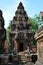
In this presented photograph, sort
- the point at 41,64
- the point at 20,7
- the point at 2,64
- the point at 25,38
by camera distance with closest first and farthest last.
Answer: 1. the point at 41,64
2. the point at 2,64
3. the point at 25,38
4. the point at 20,7

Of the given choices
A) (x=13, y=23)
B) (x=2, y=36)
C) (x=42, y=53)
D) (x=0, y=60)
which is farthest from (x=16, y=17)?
(x=42, y=53)

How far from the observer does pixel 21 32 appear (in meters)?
30.4

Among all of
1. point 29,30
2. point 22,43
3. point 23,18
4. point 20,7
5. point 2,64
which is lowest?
point 2,64

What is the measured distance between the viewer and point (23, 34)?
30.2m

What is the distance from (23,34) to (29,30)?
139 centimetres

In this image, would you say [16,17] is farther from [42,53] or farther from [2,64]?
[42,53]

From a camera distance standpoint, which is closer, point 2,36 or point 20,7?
point 2,36

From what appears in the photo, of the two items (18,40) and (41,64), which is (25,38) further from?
(41,64)

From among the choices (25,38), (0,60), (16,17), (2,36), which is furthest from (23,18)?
(0,60)

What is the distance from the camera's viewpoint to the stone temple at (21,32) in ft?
99.1

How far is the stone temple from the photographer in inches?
1189

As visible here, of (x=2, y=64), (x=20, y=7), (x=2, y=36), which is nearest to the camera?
(x=2, y=64)

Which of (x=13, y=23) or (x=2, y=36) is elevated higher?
(x=13, y=23)

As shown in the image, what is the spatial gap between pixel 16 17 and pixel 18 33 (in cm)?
293
